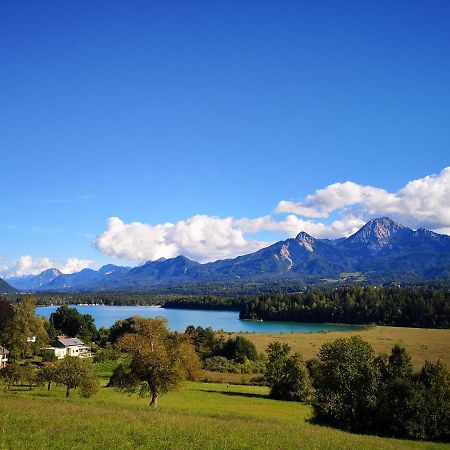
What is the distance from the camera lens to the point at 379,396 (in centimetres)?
3042

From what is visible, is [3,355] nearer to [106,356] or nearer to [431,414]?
[106,356]

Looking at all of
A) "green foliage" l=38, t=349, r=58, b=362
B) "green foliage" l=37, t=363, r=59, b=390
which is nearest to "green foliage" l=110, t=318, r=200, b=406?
"green foliage" l=37, t=363, r=59, b=390

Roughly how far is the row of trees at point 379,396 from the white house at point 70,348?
64.9 metres

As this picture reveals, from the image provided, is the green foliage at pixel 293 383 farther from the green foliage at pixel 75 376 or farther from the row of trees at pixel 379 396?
the green foliage at pixel 75 376

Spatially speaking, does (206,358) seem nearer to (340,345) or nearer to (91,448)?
(340,345)

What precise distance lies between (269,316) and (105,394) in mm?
148360

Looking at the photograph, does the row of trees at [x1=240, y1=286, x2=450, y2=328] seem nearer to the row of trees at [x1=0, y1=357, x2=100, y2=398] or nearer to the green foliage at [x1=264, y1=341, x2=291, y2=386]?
the green foliage at [x1=264, y1=341, x2=291, y2=386]

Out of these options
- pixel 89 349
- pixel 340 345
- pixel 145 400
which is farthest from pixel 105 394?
pixel 89 349

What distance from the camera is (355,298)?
17775 centimetres

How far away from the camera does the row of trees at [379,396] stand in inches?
1126

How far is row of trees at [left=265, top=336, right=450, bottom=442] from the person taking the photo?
28594mm

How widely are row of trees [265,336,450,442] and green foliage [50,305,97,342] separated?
81.2 m

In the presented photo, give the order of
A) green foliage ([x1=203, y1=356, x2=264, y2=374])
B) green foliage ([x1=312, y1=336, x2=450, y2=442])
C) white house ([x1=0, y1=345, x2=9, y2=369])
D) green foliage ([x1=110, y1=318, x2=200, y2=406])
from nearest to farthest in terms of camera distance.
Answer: green foliage ([x1=312, y1=336, x2=450, y2=442]), green foliage ([x1=110, y1=318, x2=200, y2=406]), white house ([x1=0, y1=345, x2=9, y2=369]), green foliage ([x1=203, y1=356, x2=264, y2=374])

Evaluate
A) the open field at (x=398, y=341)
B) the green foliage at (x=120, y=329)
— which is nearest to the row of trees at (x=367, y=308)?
the open field at (x=398, y=341)
